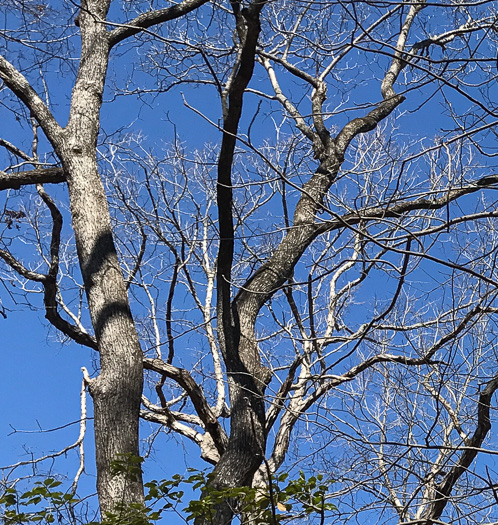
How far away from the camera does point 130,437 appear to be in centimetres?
374

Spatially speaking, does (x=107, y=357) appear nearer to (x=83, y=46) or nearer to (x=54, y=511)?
(x=54, y=511)

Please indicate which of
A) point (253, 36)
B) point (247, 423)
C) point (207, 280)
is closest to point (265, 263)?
point (247, 423)

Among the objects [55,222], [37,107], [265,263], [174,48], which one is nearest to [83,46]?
[37,107]

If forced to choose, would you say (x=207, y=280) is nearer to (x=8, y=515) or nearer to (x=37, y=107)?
(x=37, y=107)

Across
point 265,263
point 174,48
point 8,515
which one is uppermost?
point 174,48

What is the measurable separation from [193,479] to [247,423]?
0.41m

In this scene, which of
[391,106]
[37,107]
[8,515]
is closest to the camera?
[8,515]

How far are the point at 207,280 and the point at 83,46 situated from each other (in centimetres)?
374

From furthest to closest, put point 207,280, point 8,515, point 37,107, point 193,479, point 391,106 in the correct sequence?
point 207,280, point 391,106, point 37,107, point 193,479, point 8,515

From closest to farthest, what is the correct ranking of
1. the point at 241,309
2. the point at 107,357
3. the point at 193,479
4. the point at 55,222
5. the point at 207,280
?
1. the point at 193,479
2. the point at 107,357
3. the point at 241,309
4. the point at 55,222
5. the point at 207,280

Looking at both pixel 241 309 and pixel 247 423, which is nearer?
pixel 247 423

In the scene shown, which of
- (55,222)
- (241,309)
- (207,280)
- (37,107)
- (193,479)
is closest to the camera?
(193,479)

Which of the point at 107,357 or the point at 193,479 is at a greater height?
the point at 107,357

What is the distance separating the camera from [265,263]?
460cm
